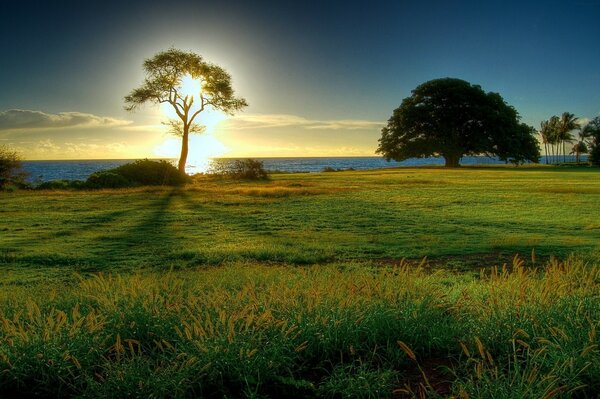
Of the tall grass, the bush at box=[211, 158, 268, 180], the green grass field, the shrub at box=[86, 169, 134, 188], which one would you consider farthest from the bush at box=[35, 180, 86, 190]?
the tall grass

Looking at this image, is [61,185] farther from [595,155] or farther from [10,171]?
[595,155]

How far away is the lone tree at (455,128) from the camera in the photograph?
66188mm

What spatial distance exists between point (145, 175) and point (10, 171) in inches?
334

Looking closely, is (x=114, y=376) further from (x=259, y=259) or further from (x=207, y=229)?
(x=207, y=229)

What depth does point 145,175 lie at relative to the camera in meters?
35.9

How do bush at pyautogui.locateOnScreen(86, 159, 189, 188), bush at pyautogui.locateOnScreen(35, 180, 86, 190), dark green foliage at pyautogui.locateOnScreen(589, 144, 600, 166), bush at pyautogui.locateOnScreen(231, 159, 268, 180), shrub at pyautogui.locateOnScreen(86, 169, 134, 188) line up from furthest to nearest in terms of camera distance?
dark green foliage at pyautogui.locateOnScreen(589, 144, 600, 166)
bush at pyautogui.locateOnScreen(231, 159, 268, 180)
bush at pyautogui.locateOnScreen(86, 159, 189, 188)
shrub at pyautogui.locateOnScreen(86, 169, 134, 188)
bush at pyautogui.locateOnScreen(35, 180, 86, 190)

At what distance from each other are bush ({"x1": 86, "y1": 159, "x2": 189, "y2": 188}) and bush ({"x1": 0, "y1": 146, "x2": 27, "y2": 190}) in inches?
182

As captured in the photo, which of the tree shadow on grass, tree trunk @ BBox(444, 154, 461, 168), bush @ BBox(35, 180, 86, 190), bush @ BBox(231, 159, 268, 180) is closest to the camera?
the tree shadow on grass

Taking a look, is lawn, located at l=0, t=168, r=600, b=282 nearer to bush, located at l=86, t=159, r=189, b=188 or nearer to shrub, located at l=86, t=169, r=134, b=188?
shrub, located at l=86, t=169, r=134, b=188

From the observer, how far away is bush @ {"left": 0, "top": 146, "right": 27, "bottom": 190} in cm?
3150

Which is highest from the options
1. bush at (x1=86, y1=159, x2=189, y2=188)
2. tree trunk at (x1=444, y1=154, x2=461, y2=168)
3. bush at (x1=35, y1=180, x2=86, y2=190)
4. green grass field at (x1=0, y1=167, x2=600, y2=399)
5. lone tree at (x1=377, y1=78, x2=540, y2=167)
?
lone tree at (x1=377, y1=78, x2=540, y2=167)

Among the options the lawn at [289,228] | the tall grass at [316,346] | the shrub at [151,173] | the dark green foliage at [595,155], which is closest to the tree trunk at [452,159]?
the dark green foliage at [595,155]

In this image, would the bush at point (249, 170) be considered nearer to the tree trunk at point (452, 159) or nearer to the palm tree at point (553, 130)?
the tree trunk at point (452, 159)

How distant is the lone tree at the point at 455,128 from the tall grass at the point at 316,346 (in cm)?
6209
